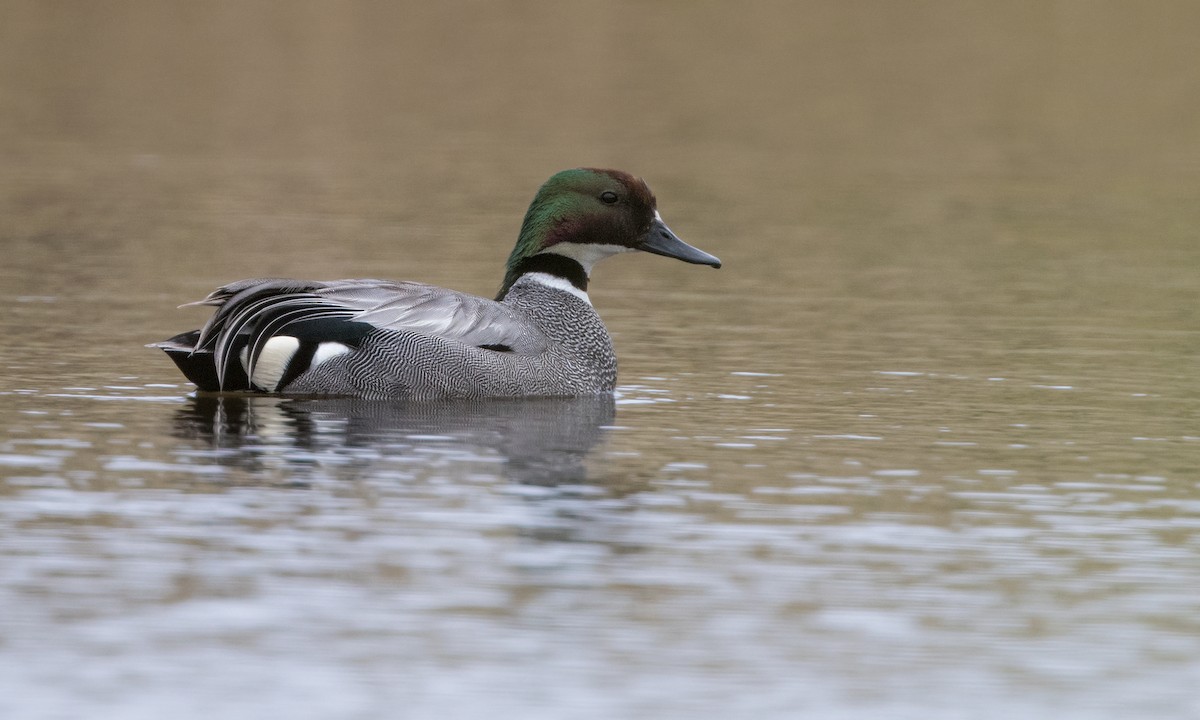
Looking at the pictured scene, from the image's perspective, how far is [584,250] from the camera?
12859 mm

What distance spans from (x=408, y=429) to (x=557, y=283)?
2.15m

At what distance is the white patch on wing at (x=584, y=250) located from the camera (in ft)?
42.0

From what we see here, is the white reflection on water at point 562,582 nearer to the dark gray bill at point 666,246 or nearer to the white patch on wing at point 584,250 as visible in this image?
the white patch on wing at point 584,250

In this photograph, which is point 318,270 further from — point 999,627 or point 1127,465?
point 999,627

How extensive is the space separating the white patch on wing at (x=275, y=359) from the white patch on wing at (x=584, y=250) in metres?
1.91

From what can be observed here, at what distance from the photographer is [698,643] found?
687 cm

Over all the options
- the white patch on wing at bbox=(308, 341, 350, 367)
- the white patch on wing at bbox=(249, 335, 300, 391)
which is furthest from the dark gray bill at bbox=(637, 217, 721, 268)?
the white patch on wing at bbox=(249, 335, 300, 391)

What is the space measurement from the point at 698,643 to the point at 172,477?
3313 millimetres

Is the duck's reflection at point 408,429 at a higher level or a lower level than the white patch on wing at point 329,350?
lower

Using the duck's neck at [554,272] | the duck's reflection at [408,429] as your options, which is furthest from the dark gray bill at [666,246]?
the duck's reflection at [408,429]

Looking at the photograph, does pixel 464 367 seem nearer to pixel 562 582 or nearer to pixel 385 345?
pixel 385 345

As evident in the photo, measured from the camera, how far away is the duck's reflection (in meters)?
9.98

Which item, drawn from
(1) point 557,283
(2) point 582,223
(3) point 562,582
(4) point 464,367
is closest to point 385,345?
(4) point 464,367

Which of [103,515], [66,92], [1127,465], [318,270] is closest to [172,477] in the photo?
[103,515]
